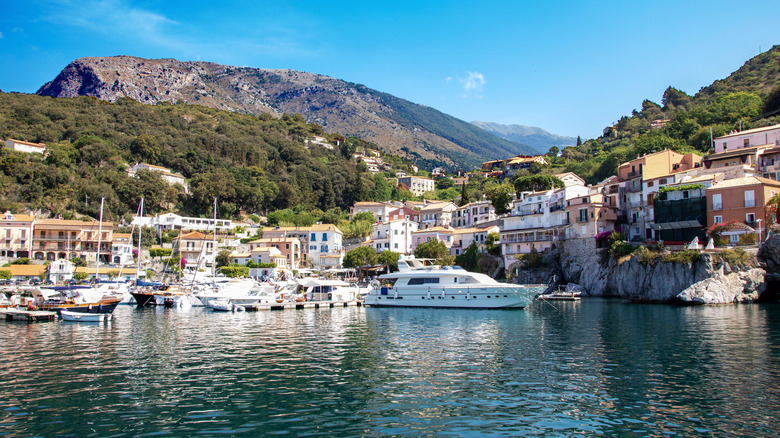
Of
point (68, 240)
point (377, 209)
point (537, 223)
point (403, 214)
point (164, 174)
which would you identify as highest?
point (164, 174)

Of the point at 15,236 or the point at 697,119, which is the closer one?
the point at 15,236

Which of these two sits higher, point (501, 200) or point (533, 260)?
point (501, 200)

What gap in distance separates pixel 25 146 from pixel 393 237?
63345mm

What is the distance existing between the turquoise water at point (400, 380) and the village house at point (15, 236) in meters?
47.9

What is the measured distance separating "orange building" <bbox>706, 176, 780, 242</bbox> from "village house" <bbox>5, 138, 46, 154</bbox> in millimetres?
96565

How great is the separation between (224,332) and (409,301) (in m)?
20.8

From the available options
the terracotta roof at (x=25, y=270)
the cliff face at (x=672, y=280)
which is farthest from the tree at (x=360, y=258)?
the terracotta roof at (x=25, y=270)

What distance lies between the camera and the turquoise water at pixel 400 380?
38.9 feet

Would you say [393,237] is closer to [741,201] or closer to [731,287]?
[741,201]

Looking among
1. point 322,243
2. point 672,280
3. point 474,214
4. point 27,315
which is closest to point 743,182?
point 672,280

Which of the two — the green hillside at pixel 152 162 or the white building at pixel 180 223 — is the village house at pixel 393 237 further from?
the white building at pixel 180 223

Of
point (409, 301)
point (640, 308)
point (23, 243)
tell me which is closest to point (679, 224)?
point (640, 308)

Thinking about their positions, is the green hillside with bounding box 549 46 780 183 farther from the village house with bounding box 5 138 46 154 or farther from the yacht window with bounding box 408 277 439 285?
the village house with bounding box 5 138 46 154

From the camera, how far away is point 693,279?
42.7m
